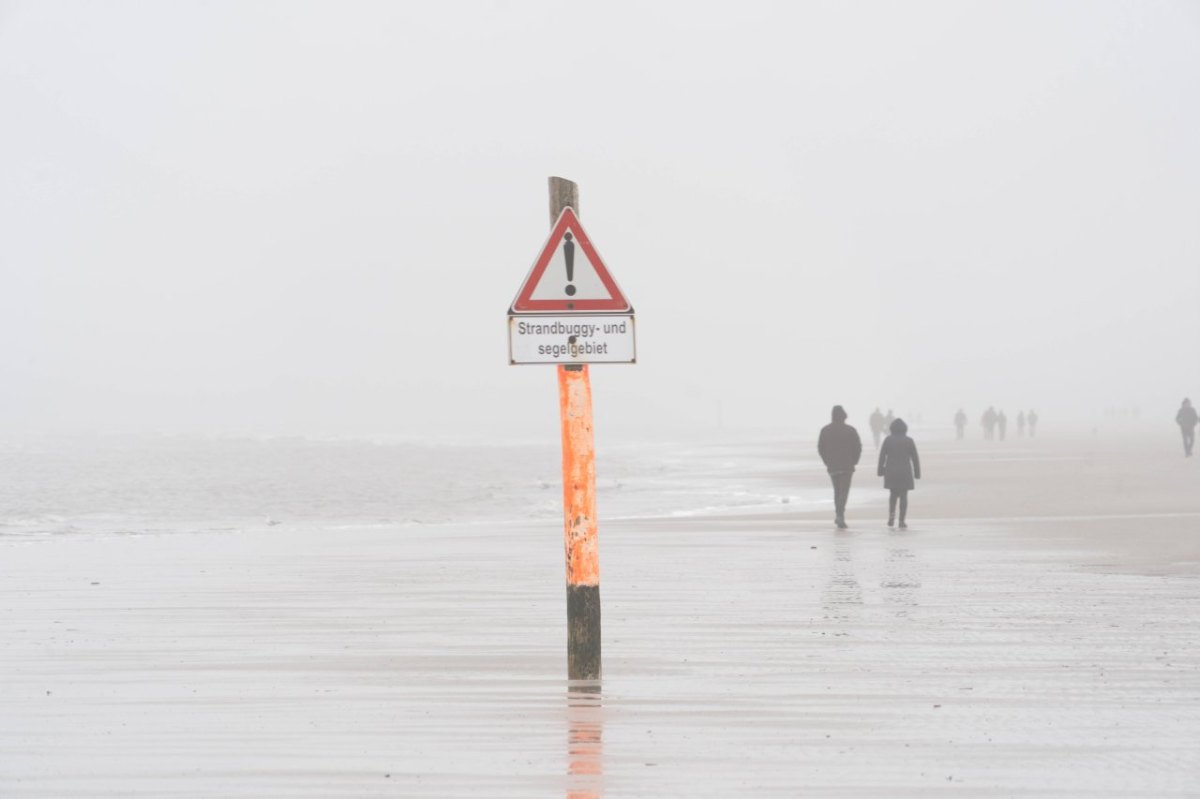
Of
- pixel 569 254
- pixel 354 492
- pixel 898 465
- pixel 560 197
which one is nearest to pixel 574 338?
pixel 569 254

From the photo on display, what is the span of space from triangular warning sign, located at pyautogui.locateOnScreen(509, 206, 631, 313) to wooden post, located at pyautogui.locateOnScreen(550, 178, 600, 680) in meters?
0.26

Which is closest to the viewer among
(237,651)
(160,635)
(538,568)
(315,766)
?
(315,766)

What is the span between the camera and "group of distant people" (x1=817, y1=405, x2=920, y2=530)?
2064cm

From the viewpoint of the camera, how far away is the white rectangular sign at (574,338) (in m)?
7.25

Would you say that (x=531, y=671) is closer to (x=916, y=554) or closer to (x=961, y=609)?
(x=961, y=609)

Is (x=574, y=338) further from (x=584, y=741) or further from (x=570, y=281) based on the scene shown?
(x=584, y=741)

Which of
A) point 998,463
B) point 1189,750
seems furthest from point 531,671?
point 998,463

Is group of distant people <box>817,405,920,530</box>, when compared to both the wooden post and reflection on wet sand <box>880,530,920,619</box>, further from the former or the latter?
the wooden post

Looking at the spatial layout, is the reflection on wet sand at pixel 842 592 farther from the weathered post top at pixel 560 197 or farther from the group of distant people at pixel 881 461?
the weathered post top at pixel 560 197

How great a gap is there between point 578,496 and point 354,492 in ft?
104

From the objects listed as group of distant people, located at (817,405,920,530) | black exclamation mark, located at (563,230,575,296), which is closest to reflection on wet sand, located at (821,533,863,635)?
group of distant people, located at (817,405,920,530)

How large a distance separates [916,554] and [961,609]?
17.2 feet

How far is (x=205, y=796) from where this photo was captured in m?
5.47

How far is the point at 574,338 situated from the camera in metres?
7.28
